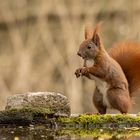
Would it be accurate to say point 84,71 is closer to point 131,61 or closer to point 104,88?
point 104,88

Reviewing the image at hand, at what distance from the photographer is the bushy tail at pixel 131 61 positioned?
657cm

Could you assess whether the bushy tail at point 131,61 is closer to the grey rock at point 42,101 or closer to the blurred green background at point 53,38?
the grey rock at point 42,101

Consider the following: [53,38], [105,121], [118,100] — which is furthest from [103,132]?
[53,38]

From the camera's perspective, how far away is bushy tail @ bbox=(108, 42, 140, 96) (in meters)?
6.57

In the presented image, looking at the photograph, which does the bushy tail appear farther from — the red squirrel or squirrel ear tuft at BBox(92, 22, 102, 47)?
squirrel ear tuft at BBox(92, 22, 102, 47)

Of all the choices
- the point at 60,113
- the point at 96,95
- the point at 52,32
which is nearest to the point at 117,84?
the point at 96,95

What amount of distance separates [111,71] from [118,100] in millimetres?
220

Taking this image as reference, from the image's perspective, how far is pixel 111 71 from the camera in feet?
20.5

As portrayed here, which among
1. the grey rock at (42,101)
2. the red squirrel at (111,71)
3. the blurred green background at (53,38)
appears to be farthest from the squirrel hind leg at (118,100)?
the blurred green background at (53,38)

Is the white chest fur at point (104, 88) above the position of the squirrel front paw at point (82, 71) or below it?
below

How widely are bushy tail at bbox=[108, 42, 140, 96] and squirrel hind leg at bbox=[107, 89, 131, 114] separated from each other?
36cm

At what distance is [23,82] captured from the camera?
12.2m

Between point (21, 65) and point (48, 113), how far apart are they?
659 centimetres

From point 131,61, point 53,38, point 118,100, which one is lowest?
point 118,100
